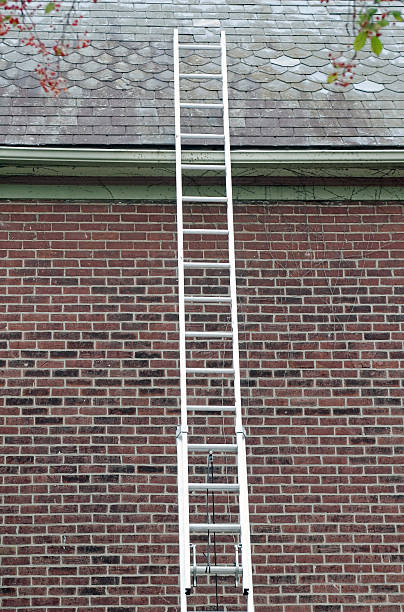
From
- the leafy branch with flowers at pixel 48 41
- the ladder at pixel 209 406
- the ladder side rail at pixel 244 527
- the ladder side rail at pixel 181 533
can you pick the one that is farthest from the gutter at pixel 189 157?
the ladder side rail at pixel 244 527

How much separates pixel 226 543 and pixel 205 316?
1.60 metres

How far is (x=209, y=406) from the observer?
5.98 m

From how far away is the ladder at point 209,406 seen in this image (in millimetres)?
5277

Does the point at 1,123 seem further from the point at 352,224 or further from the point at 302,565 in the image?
the point at 302,565

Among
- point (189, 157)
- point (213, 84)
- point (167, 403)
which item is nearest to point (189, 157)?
point (189, 157)

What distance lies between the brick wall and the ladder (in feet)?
0.50

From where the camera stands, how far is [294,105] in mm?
7695

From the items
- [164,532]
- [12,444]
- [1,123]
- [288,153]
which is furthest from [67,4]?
[164,532]

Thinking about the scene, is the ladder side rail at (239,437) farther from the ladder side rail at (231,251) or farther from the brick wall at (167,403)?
the brick wall at (167,403)

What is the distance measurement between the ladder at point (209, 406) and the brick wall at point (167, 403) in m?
0.15

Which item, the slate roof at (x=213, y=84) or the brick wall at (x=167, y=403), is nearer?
the brick wall at (x=167, y=403)

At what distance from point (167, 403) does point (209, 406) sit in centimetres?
103

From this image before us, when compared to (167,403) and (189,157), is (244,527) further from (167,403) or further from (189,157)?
(189,157)

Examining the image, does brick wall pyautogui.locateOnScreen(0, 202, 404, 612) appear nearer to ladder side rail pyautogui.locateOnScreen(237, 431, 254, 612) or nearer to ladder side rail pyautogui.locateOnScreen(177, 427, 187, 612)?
ladder side rail pyautogui.locateOnScreen(177, 427, 187, 612)
